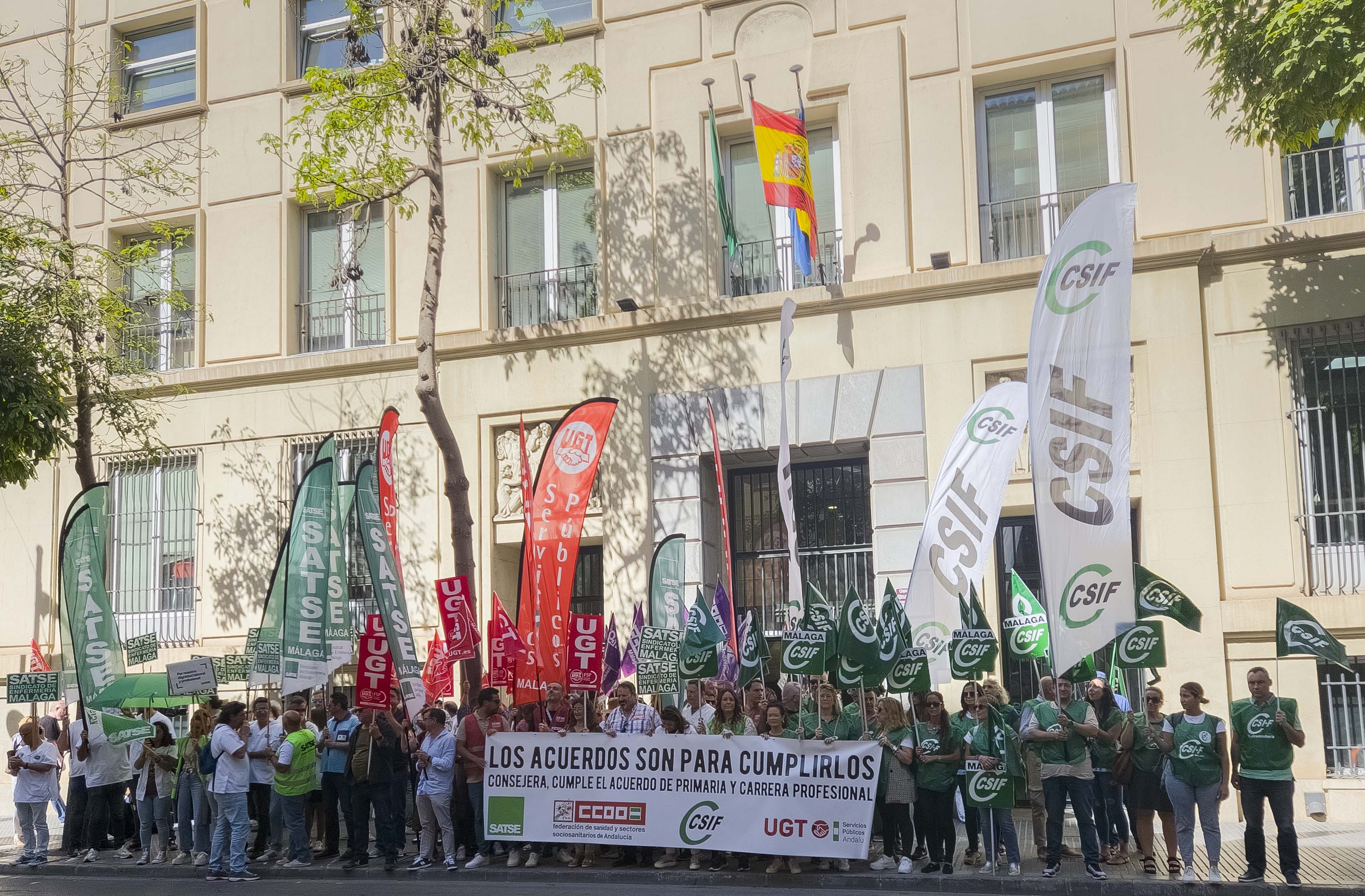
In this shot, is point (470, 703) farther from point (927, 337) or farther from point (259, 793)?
point (927, 337)

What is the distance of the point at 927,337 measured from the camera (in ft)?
58.4

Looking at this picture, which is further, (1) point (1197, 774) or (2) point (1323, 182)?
(2) point (1323, 182)

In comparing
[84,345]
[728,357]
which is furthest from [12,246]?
[728,357]

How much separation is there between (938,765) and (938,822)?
0.57 metres

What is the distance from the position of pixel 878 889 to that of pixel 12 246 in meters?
13.5

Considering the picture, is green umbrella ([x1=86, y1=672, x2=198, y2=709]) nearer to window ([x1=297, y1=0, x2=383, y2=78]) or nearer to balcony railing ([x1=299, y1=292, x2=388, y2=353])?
balcony railing ([x1=299, y1=292, x2=388, y2=353])

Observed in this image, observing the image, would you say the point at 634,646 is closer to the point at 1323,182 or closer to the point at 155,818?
the point at 155,818

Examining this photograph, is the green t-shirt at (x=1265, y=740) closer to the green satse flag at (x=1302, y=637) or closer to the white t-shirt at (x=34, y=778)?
the green satse flag at (x=1302, y=637)

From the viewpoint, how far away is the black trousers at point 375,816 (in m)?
14.2

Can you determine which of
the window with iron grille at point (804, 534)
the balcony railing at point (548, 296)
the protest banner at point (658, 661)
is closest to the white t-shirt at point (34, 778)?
the protest banner at point (658, 661)

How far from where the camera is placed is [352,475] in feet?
68.9

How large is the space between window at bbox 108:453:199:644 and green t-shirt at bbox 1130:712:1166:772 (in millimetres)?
14876

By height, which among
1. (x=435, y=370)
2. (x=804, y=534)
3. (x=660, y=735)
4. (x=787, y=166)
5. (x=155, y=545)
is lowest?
(x=660, y=735)

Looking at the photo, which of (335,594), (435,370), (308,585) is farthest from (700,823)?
(435,370)
